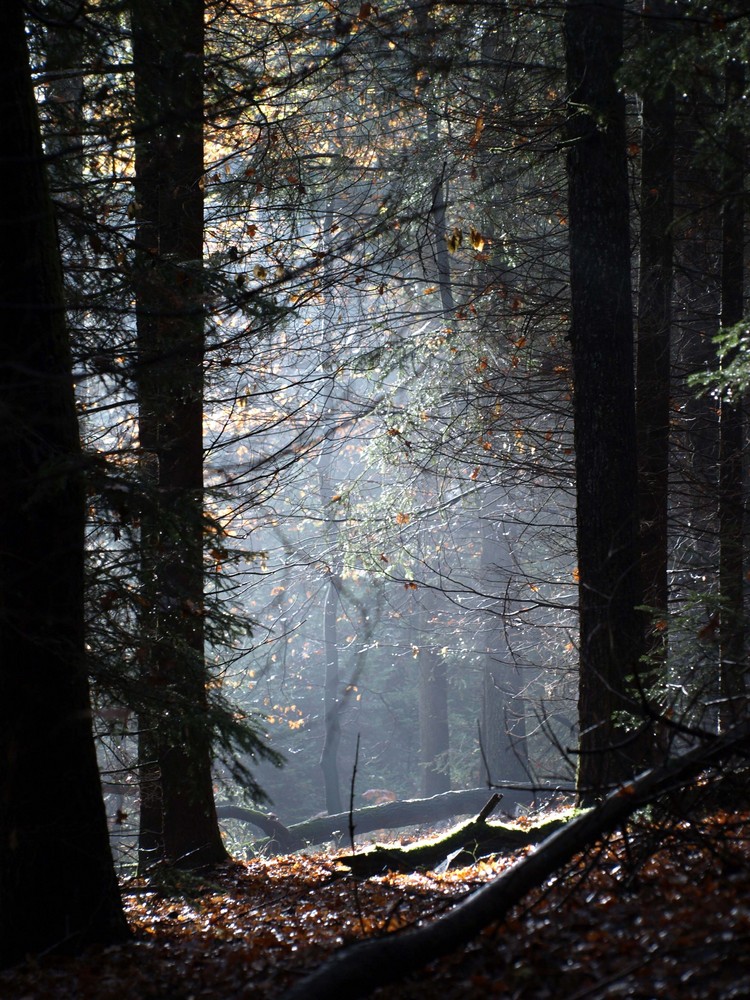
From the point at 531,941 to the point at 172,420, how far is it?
528 centimetres

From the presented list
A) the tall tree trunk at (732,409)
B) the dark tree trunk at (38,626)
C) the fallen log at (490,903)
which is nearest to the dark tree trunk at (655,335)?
the tall tree trunk at (732,409)

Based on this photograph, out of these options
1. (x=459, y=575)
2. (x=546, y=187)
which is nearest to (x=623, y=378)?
(x=546, y=187)

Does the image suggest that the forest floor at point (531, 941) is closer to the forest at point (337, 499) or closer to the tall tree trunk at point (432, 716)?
the forest at point (337, 499)

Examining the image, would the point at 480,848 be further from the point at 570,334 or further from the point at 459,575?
the point at 459,575

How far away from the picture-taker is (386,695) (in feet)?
115

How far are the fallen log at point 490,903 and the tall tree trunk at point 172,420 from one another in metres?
2.78

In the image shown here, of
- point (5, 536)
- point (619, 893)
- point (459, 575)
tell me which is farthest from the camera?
point (459, 575)

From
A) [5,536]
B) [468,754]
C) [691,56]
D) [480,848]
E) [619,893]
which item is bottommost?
[468,754]

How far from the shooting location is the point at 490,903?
3451 mm

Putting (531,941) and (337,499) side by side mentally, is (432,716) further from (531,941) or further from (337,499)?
(531,941)

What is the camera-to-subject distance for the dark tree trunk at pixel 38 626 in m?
4.73

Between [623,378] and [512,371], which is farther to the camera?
[512,371]

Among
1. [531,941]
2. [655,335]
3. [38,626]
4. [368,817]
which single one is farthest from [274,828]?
[531,941]

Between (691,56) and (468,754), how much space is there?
92.6 ft
